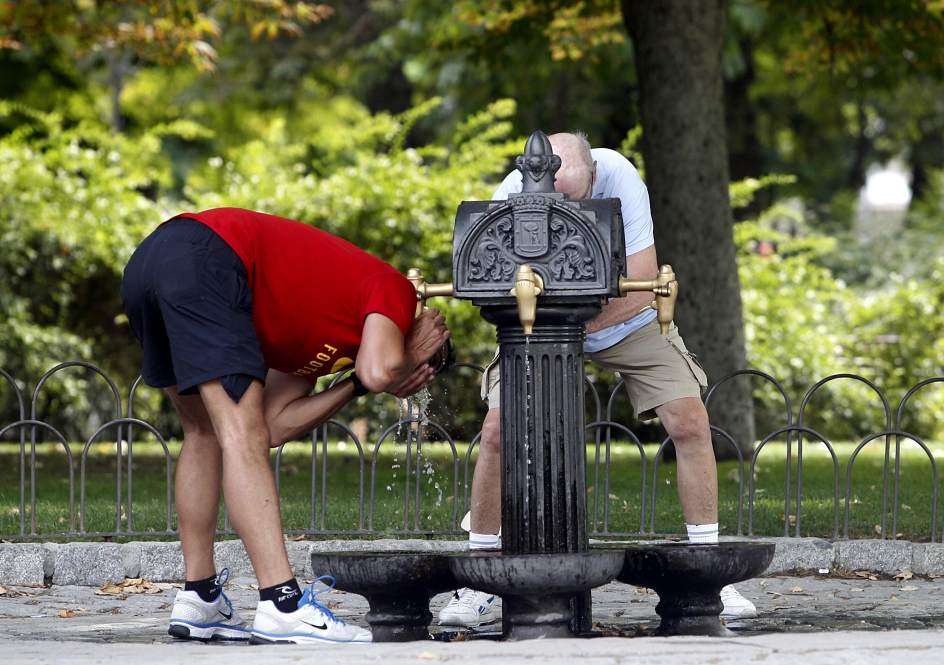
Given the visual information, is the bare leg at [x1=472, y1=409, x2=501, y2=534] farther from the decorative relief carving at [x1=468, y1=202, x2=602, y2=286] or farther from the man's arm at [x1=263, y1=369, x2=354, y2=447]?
the decorative relief carving at [x1=468, y1=202, x2=602, y2=286]

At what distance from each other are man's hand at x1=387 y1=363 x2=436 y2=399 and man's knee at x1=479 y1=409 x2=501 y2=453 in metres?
0.69

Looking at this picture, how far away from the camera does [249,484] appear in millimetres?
4820

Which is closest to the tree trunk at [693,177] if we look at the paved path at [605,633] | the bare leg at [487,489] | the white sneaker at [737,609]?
the paved path at [605,633]

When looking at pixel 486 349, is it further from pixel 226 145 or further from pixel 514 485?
pixel 226 145

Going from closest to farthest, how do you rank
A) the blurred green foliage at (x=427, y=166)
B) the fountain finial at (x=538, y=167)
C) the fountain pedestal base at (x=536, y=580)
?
the fountain pedestal base at (x=536, y=580)
the fountain finial at (x=538, y=167)
the blurred green foliage at (x=427, y=166)

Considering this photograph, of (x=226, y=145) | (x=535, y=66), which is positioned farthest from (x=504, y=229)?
(x=226, y=145)

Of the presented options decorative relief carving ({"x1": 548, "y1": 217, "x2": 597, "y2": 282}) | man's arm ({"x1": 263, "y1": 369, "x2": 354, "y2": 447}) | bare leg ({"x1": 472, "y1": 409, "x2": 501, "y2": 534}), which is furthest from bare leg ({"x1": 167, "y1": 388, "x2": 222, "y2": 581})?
decorative relief carving ({"x1": 548, "y1": 217, "x2": 597, "y2": 282})

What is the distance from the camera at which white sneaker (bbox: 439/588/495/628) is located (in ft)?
18.3

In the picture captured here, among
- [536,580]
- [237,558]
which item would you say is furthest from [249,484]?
[237,558]

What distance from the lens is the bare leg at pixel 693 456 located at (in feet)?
19.1

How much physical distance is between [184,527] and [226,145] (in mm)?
21569

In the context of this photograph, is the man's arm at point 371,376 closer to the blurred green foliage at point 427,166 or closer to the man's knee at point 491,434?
the man's knee at point 491,434

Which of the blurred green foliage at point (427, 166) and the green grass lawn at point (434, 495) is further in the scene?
the blurred green foliage at point (427, 166)

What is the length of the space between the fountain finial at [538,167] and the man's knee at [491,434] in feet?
3.61
